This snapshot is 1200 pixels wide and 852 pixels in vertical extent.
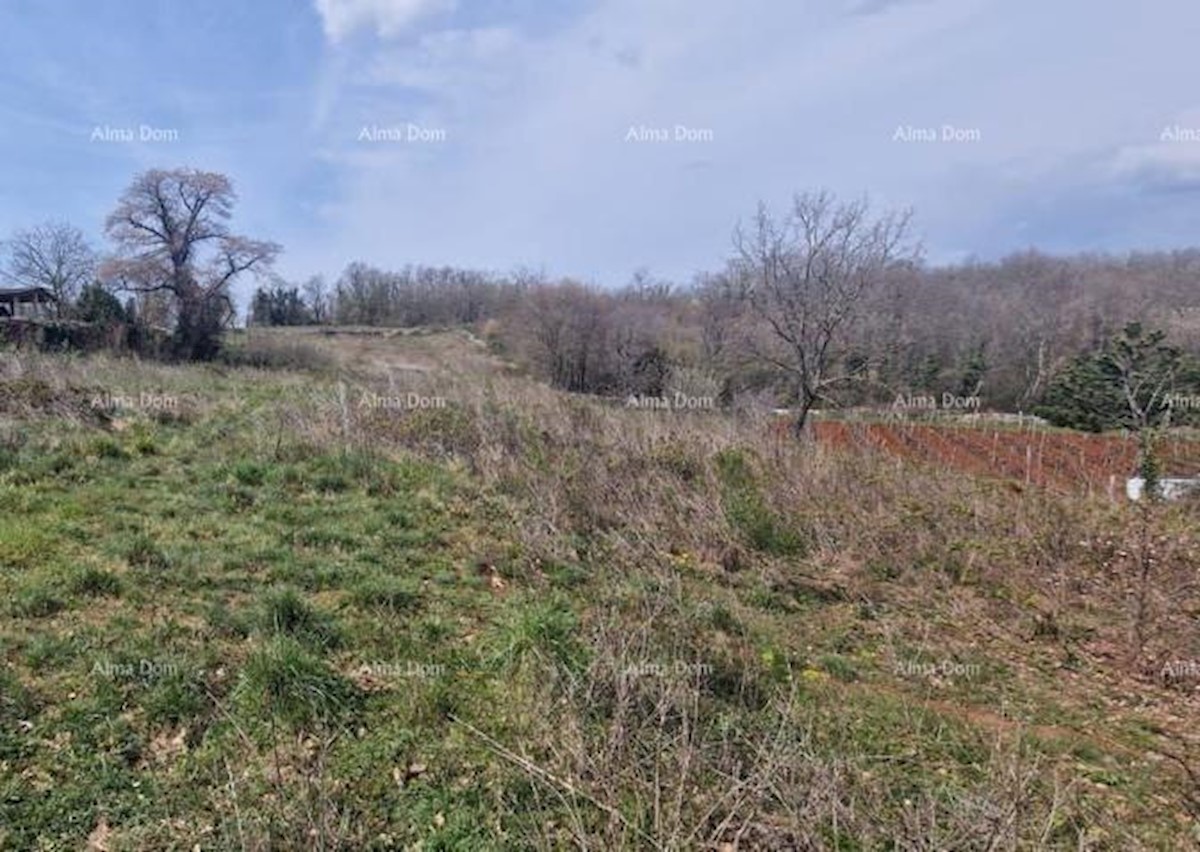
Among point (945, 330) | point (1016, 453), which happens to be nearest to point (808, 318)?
point (1016, 453)

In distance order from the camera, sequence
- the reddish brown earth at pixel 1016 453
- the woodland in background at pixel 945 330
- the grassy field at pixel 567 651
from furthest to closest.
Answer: the woodland in background at pixel 945 330 → the reddish brown earth at pixel 1016 453 → the grassy field at pixel 567 651

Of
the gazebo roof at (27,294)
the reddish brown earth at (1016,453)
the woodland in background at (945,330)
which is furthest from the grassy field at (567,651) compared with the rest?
the gazebo roof at (27,294)

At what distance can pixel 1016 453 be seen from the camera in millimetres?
15594

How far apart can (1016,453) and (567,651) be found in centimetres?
1515

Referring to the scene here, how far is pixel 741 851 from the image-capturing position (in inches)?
105

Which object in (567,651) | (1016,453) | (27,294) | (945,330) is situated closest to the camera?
Result: (567,651)

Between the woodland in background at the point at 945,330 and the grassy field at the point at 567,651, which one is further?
the woodland in background at the point at 945,330

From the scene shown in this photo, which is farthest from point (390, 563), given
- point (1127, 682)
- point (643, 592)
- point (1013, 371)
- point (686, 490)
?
point (1013, 371)

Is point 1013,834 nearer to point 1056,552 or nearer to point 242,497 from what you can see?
point 1056,552

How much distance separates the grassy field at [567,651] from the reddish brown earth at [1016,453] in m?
2.04

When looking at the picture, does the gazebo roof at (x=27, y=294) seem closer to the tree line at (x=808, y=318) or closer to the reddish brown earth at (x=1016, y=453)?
the tree line at (x=808, y=318)

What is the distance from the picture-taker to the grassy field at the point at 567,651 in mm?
2863

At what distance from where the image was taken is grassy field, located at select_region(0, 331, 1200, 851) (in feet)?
9.39

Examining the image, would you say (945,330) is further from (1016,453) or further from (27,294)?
(27,294)
